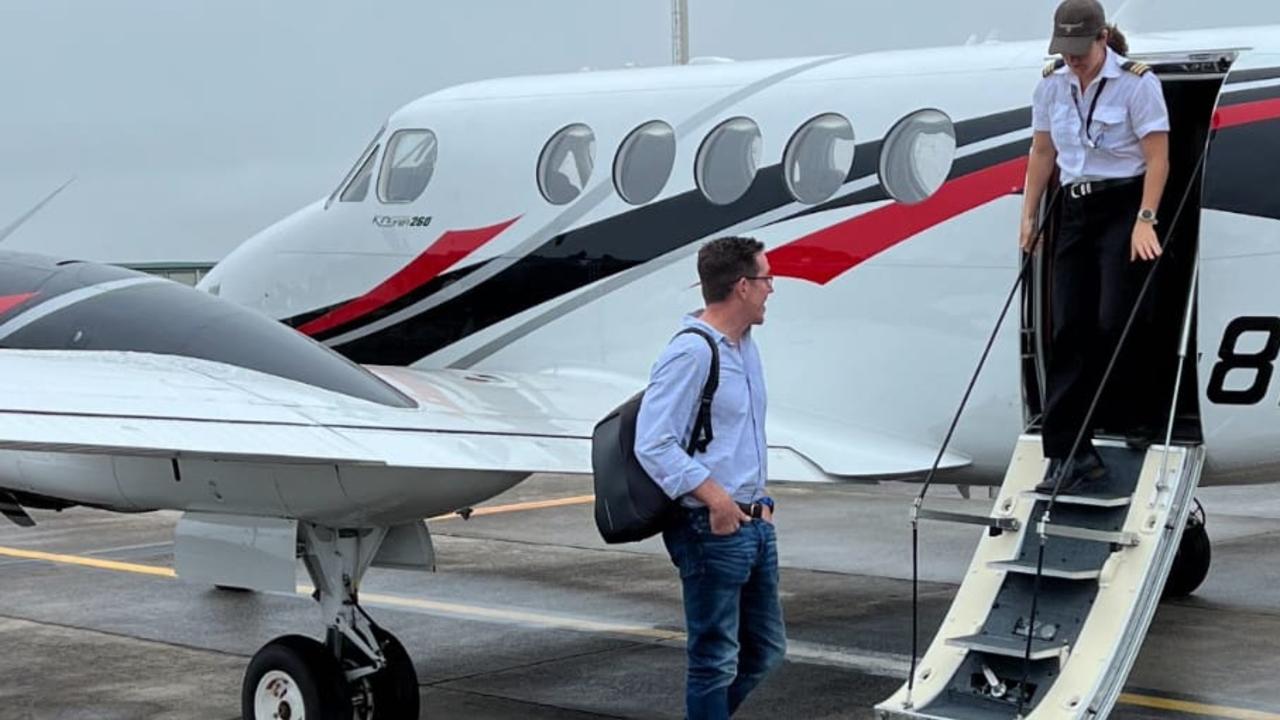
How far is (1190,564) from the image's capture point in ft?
41.4

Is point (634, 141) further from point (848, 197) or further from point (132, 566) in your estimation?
point (132, 566)

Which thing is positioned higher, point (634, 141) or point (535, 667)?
point (634, 141)

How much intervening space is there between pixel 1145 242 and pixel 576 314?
4.35m

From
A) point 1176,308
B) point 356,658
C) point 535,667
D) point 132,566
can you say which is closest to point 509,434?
point 356,658

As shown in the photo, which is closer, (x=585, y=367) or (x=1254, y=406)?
(x=1254, y=406)

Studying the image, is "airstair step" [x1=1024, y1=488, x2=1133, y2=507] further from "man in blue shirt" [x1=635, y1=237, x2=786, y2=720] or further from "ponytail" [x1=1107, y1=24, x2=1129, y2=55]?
"ponytail" [x1=1107, y1=24, x2=1129, y2=55]

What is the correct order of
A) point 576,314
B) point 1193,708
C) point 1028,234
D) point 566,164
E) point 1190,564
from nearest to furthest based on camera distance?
point 1028,234 → point 1193,708 → point 576,314 → point 566,164 → point 1190,564

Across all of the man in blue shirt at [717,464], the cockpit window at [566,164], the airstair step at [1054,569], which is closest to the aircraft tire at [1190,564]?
the cockpit window at [566,164]

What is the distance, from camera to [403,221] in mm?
12070

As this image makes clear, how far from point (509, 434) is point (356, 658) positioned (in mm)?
1250

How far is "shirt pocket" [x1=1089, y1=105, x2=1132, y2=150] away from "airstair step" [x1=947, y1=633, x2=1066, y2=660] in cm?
206

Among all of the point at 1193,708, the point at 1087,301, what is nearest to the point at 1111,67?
the point at 1087,301

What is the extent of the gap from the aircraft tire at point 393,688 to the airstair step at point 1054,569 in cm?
284

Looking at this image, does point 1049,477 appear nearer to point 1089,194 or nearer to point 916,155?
point 1089,194
